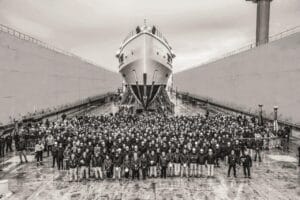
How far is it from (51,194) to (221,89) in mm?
32703

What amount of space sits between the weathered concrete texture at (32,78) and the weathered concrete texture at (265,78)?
675 inches

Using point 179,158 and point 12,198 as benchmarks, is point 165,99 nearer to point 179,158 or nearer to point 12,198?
point 179,158

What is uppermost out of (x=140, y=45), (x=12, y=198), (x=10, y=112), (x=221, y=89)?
(x=140, y=45)

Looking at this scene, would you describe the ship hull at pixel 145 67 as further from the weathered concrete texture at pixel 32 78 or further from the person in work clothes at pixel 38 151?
the person in work clothes at pixel 38 151

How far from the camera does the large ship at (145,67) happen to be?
27.5 meters

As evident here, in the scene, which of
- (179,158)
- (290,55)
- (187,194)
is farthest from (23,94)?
(290,55)

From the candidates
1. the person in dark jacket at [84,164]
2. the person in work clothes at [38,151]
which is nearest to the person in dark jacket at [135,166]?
the person in dark jacket at [84,164]

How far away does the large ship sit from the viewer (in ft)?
90.2

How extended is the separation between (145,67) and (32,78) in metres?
9.74

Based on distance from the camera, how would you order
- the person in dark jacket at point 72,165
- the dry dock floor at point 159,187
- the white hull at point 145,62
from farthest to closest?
1. the white hull at point 145,62
2. the person in dark jacket at point 72,165
3. the dry dock floor at point 159,187

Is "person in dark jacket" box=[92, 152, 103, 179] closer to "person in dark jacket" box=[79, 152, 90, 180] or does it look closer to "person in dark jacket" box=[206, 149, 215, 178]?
"person in dark jacket" box=[79, 152, 90, 180]

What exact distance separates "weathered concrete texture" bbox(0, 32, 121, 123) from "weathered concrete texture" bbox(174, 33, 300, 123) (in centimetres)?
1715

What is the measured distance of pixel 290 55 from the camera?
18.5 m

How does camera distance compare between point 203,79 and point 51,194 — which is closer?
point 51,194
